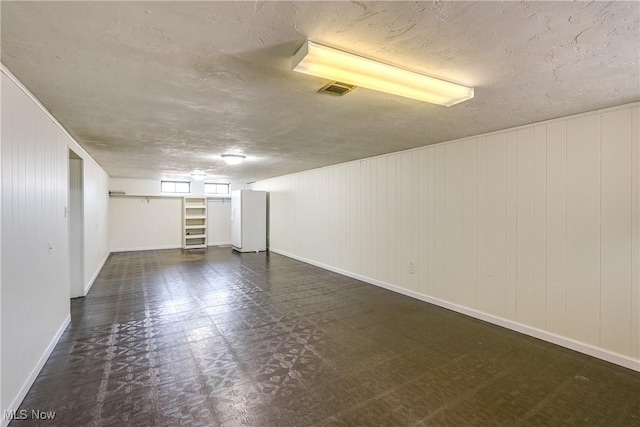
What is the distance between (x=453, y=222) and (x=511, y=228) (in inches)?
28.6

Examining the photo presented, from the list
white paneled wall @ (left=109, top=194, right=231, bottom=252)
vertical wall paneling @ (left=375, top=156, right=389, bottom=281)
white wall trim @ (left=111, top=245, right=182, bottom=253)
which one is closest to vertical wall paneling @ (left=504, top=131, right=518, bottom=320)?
vertical wall paneling @ (left=375, top=156, right=389, bottom=281)

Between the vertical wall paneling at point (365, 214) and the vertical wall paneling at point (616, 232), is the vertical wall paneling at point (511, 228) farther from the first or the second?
the vertical wall paneling at point (365, 214)

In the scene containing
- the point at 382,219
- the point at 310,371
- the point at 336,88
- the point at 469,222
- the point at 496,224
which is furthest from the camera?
the point at 382,219

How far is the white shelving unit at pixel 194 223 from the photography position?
9.72 meters

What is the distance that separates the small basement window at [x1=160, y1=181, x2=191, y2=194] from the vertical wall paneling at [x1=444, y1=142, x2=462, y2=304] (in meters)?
8.51

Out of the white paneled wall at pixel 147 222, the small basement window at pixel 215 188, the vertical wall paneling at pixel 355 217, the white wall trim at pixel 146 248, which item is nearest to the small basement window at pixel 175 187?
the white paneled wall at pixel 147 222

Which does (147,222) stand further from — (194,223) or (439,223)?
(439,223)

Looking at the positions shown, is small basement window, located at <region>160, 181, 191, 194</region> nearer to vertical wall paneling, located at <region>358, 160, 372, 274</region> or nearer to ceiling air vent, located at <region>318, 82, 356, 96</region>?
vertical wall paneling, located at <region>358, 160, 372, 274</region>

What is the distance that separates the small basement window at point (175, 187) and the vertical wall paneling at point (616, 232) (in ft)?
33.1

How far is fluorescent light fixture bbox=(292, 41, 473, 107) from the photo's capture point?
1642 mm

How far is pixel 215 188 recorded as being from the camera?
34.9ft

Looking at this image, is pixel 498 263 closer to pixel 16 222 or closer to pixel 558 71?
pixel 558 71

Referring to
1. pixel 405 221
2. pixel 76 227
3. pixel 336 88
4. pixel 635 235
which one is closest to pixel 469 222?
pixel 405 221

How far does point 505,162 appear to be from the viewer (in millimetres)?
3461
